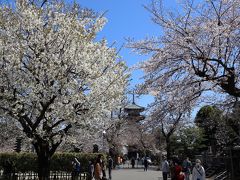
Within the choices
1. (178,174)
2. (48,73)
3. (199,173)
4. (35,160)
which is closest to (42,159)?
(48,73)

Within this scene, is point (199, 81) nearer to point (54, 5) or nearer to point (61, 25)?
point (61, 25)

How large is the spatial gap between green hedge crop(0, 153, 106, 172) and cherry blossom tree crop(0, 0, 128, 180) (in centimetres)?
1391

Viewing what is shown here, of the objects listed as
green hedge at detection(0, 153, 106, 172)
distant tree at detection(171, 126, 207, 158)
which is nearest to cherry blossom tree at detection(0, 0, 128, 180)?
green hedge at detection(0, 153, 106, 172)

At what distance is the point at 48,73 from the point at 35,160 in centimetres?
1726

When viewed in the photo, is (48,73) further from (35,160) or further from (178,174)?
(35,160)

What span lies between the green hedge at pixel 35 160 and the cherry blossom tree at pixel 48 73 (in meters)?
13.9

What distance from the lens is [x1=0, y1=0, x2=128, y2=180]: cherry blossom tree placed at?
14969 millimetres

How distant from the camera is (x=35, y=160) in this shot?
30594mm

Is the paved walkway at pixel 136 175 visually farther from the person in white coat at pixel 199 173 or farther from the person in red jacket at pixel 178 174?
the person in red jacket at pixel 178 174

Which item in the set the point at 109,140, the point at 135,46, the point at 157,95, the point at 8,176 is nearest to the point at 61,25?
the point at 135,46

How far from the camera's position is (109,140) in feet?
155

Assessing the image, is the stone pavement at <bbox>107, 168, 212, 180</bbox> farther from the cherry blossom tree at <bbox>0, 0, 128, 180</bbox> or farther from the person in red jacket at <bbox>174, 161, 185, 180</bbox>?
the person in red jacket at <bbox>174, 161, 185, 180</bbox>

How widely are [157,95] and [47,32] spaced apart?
6.42m

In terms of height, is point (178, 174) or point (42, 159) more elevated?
Result: point (42, 159)
